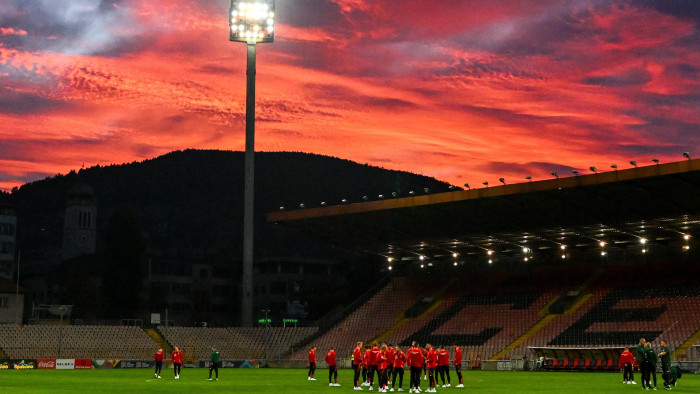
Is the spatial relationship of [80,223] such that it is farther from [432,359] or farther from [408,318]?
[432,359]

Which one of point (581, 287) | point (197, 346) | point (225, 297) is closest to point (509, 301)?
point (581, 287)

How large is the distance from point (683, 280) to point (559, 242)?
394 inches

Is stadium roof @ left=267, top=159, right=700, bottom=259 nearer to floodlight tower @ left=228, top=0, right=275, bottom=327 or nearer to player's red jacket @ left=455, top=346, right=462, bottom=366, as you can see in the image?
floodlight tower @ left=228, top=0, right=275, bottom=327

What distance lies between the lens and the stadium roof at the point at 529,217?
2095 inches

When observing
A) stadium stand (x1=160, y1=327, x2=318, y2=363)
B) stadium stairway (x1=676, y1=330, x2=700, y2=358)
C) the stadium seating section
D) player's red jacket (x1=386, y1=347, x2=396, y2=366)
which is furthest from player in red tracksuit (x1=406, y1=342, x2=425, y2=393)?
stadium stand (x1=160, y1=327, x2=318, y2=363)

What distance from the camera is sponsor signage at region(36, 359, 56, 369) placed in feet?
212

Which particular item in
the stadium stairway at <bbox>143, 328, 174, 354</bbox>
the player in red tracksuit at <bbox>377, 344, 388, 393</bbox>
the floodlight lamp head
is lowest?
the player in red tracksuit at <bbox>377, 344, 388, 393</bbox>

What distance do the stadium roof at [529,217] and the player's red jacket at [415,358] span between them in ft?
81.2

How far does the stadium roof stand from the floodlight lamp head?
1667 centimetres

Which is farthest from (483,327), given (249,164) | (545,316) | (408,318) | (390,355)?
(390,355)

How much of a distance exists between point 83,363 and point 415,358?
41.4m

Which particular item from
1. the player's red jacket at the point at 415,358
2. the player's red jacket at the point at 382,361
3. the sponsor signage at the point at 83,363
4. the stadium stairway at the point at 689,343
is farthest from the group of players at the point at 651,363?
the sponsor signage at the point at 83,363

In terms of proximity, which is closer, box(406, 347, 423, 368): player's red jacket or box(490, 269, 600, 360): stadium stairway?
box(406, 347, 423, 368): player's red jacket

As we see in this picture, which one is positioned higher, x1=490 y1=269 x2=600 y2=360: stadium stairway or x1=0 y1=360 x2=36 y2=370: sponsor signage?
x1=490 y1=269 x2=600 y2=360: stadium stairway
